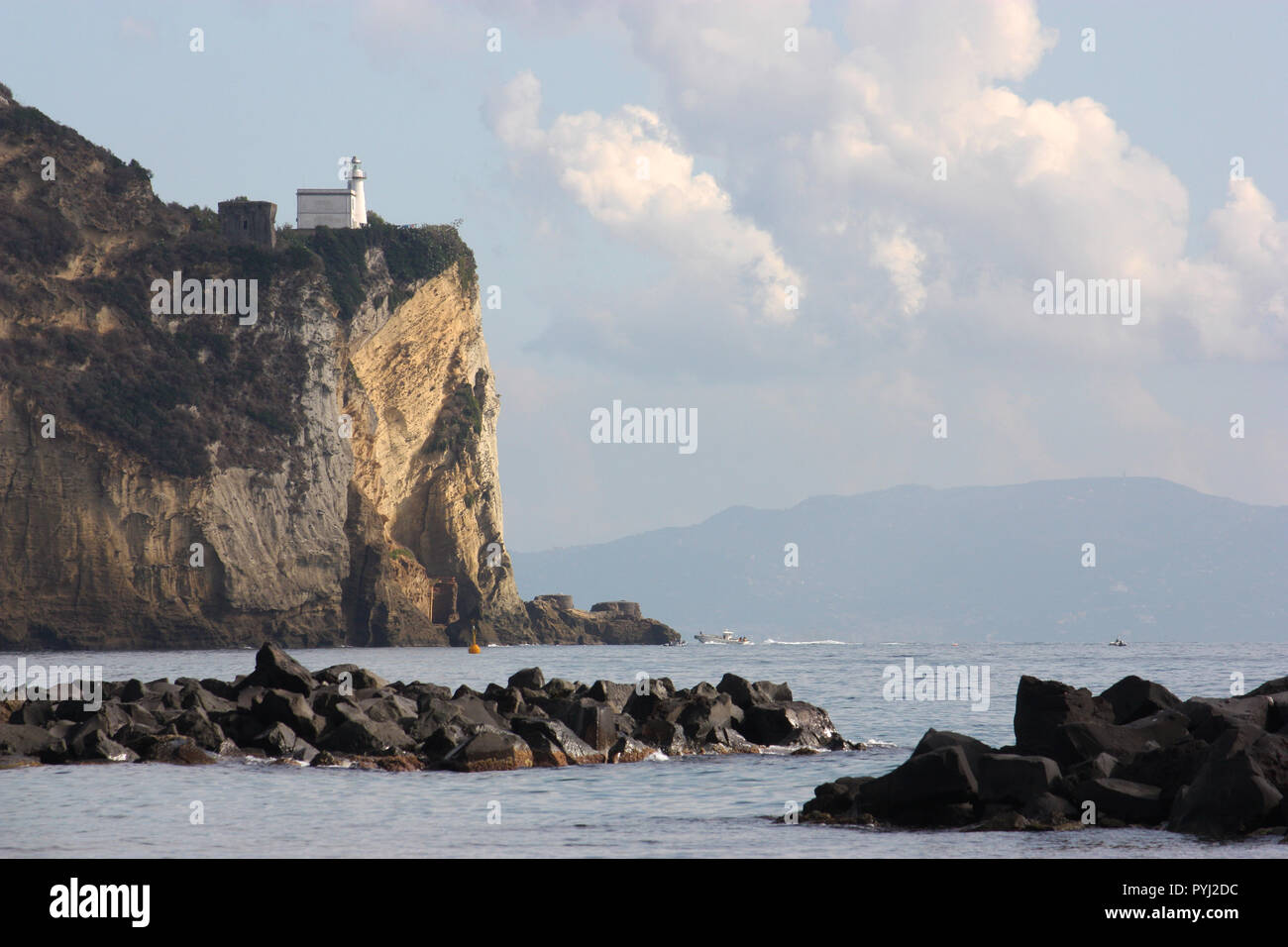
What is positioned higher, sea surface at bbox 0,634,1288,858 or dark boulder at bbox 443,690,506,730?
dark boulder at bbox 443,690,506,730

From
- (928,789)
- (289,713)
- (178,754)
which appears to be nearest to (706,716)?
(289,713)

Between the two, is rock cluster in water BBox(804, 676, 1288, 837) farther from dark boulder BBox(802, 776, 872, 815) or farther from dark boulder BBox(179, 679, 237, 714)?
dark boulder BBox(179, 679, 237, 714)

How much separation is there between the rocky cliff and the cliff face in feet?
0.37

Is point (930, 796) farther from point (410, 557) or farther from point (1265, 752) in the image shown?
point (410, 557)

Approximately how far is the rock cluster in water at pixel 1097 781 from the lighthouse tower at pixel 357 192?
7582 cm

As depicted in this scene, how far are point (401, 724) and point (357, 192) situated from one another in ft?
225

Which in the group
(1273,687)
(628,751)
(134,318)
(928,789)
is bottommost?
(628,751)

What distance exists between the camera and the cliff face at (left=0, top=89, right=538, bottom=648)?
218ft

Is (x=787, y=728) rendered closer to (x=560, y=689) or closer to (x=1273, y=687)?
(x=560, y=689)

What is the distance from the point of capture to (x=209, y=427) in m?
72.7

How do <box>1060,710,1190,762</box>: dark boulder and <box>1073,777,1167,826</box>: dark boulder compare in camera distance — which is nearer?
<box>1073,777,1167,826</box>: dark boulder

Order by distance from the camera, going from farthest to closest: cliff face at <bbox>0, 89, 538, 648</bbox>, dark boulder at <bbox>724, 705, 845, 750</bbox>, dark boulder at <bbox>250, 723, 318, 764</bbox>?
1. cliff face at <bbox>0, 89, 538, 648</bbox>
2. dark boulder at <bbox>724, 705, 845, 750</bbox>
3. dark boulder at <bbox>250, 723, 318, 764</bbox>

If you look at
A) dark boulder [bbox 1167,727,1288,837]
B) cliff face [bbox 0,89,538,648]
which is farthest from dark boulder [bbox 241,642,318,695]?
cliff face [bbox 0,89,538,648]

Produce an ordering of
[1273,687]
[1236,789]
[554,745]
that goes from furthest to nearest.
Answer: [554,745], [1273,687], [1236,789]
